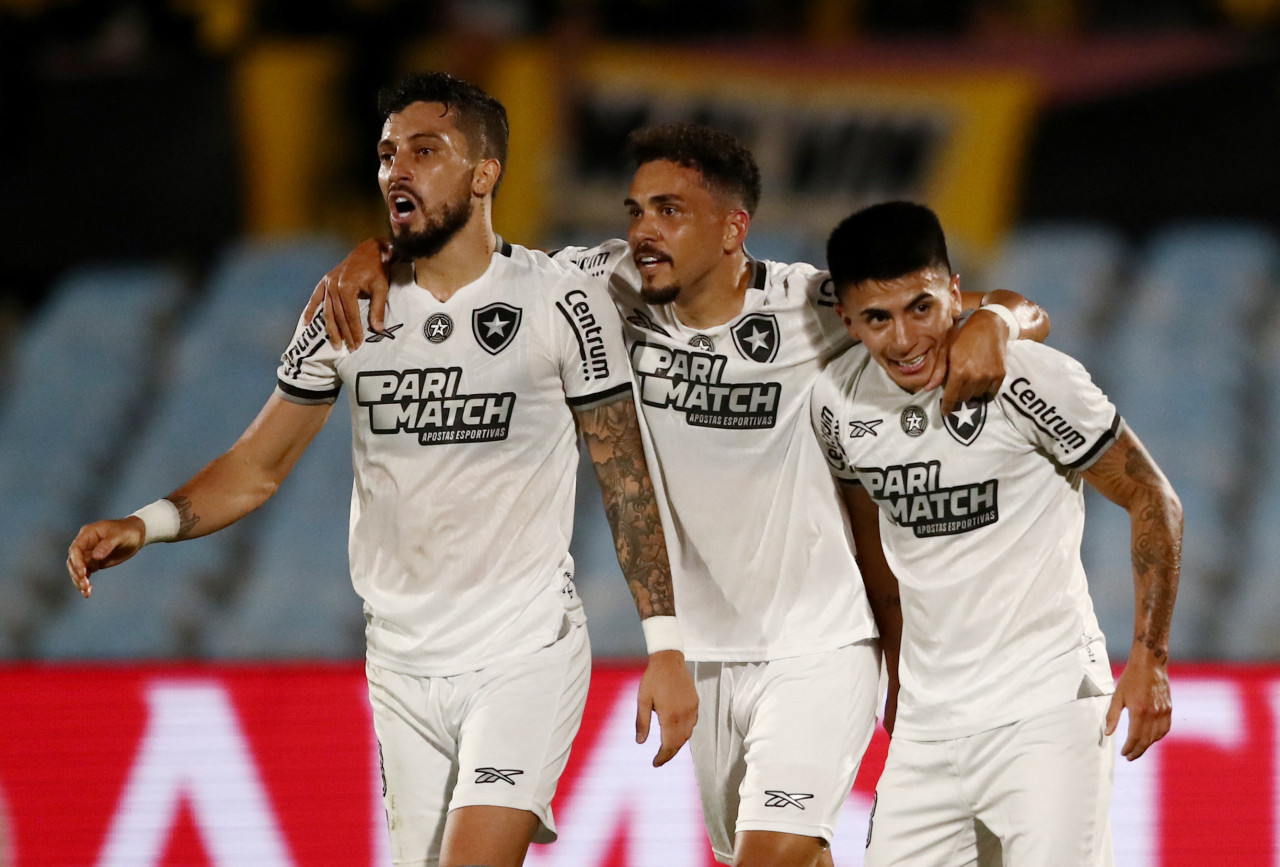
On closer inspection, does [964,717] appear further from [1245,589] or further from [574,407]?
[1245,589]

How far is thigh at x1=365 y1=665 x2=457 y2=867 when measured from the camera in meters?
3.41

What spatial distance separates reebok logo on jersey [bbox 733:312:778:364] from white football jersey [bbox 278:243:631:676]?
1.18 feet

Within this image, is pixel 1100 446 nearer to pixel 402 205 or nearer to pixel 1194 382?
pixel 402 205

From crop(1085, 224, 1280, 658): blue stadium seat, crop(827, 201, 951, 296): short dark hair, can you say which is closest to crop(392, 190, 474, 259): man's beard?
crop(827, 201, 951, 296): short dark hair

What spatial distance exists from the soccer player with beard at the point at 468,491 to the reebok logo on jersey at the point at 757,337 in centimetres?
36

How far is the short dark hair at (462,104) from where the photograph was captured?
11.4 ft

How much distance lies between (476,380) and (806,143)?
6547 mm

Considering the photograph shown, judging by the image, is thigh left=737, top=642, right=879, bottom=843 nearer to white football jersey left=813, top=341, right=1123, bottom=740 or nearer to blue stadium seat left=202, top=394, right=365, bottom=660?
white football jersey left=813, top=341, right=1123, bottom=740

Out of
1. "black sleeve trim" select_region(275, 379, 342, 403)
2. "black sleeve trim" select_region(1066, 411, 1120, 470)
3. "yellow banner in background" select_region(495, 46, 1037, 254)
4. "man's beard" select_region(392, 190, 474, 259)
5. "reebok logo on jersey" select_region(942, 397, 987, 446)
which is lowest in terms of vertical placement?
"black sleeve trim" select_region(1066, 411, 1120, 470)

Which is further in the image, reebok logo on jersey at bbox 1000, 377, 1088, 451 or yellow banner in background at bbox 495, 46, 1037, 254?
yellow banner in background at bbox 495, 46, 1037, 254

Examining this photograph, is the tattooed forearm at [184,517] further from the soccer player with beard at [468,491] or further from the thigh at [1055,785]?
the thigh at [1055,785]

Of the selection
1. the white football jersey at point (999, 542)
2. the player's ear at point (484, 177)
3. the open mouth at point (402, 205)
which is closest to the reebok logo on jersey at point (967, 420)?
the white football jersey at point (999, 542)

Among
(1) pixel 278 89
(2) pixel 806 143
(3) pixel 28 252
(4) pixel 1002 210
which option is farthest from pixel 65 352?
(4) pixel 1002 210

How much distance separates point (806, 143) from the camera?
9.54 m
